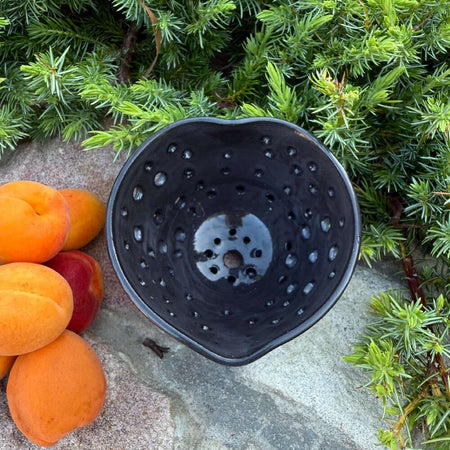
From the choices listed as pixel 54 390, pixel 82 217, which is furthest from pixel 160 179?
pixel 54 390

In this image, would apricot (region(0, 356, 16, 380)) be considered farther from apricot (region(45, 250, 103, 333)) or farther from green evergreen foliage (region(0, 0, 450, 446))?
green evergreen foliage (region(0, 0, 450, 446))

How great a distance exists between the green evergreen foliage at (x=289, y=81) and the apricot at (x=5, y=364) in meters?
0.27

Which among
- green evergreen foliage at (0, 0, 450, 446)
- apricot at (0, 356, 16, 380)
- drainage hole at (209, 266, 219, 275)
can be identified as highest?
green evergreen foliage at (0, 0, 450, 446)

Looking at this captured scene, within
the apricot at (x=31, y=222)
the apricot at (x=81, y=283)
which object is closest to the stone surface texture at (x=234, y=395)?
→ the apricot at (x=81, y=283)

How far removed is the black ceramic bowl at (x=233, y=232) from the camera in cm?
58

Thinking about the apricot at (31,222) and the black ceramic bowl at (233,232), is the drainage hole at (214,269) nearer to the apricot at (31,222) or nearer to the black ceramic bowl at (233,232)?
the black ceramic bowl at (233,232)

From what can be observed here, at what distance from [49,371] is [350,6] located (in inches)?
20.5

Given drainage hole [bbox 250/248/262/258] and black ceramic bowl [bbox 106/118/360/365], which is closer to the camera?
black ceramic bowl [bbox 106/118/360/365]

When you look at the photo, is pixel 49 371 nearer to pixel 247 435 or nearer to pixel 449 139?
pixel 247 435

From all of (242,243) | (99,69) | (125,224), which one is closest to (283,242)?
(242,243)

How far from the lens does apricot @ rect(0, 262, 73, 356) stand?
58 cm

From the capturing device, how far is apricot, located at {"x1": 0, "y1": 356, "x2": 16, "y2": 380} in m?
0.64

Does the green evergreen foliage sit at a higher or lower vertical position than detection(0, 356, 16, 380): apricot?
higher

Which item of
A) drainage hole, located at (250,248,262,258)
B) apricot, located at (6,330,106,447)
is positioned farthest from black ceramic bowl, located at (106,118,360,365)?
apricot, located at (6,330,106,447)
